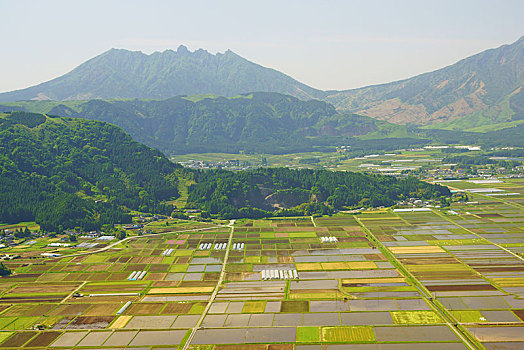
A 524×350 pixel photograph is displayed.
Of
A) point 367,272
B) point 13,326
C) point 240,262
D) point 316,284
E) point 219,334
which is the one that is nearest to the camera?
point 219,334

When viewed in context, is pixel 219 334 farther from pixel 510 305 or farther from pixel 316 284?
pixel 510 305

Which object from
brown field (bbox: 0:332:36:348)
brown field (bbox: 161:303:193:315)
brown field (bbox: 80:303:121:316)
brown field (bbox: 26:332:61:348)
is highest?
brown field (bbox: 0:332:36:348)

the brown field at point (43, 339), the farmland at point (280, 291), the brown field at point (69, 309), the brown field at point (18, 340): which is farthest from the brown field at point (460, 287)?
the brown field at point (18, 340)

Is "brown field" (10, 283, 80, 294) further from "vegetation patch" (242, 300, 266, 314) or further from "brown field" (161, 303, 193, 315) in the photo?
"vegetation patch" (242, 300, 266, 314)

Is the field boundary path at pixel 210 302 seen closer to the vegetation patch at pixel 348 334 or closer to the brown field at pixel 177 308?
the brown field at pixel 177 308

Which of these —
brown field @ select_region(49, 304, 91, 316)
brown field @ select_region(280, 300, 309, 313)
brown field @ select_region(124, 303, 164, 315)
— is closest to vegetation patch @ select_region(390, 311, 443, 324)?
brown field @ select_region(280, 300, 309, 313)

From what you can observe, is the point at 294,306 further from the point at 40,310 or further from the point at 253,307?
the point at 40,310

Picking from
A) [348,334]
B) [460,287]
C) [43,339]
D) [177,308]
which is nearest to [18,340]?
[43,339]

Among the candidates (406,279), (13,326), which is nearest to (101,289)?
(13,326)

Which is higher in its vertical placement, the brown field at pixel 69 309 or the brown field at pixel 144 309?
the brown field at pixel 69 309
